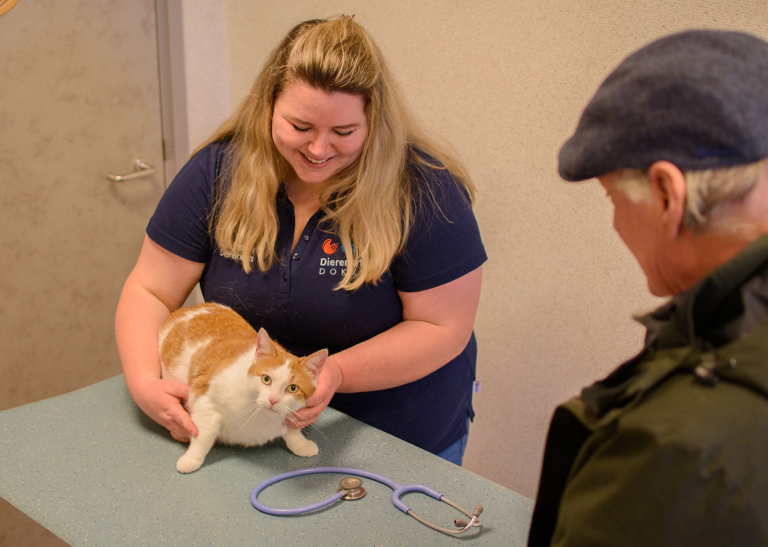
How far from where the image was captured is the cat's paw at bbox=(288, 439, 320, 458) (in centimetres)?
104

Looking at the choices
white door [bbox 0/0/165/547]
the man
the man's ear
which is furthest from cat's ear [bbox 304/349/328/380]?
white door [bbox 0/0/165/547]

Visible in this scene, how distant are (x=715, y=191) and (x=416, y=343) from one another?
79 centimetres

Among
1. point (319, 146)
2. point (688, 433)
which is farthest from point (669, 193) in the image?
point (319, 146)

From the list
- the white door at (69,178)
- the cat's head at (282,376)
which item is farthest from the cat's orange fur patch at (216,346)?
the white door at (69,178)

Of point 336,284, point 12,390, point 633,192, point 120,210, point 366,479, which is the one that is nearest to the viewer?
point 633,192

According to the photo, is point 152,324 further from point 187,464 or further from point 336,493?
point 336,493

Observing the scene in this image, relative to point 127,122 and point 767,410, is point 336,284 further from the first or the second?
point 127,122

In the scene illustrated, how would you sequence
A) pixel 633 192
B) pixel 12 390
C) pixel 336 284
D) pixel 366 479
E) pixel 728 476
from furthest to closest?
1. pixel 12 390
2. pixel 336 284
3. pixel 366 479
4. pixel 633 192
5. pixel 728 476

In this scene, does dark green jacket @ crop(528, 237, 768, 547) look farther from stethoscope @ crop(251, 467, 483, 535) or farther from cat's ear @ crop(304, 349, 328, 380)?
cat's ear @ crop(304, 349, 328, 380)

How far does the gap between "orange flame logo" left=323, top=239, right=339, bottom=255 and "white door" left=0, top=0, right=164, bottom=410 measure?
60.1 inches

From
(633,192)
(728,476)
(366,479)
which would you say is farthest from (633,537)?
(366,479)

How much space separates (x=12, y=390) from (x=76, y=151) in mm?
994

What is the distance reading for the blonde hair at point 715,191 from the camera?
49cm

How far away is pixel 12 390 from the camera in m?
2.22
